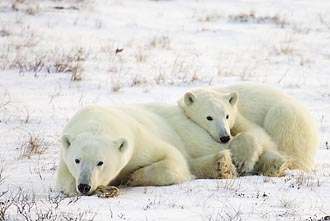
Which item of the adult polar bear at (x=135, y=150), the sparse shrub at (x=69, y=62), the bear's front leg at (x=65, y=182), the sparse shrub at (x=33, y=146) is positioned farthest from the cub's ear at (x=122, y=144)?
the sparse shrub at (x=69, y=62)

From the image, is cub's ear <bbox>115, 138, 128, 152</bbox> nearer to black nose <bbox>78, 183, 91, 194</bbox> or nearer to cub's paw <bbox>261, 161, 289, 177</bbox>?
black nose <bbox>78, 183, 91, 194</bbox>

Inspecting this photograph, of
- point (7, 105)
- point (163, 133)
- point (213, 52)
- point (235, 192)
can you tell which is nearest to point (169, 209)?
point (235, 192)

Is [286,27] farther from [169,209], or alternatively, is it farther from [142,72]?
[169,209]

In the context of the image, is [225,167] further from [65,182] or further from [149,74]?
[149,74]

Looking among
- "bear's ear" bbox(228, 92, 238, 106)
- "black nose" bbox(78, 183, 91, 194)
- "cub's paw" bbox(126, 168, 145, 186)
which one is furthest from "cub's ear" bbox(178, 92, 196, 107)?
"black nose" bbox(78, 183, 91, 194)

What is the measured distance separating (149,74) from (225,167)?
17.0ft

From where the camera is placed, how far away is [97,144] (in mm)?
5652

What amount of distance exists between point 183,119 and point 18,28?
8164 mm

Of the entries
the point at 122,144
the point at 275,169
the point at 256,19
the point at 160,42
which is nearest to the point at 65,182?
the point at 122,144

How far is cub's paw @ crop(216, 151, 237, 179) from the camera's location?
6445 mm

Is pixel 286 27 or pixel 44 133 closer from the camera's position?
pixel 44 133

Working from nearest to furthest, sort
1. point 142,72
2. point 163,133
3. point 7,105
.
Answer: point 163,133, point 7,105, point 142,72

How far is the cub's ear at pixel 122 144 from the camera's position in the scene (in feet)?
18.9

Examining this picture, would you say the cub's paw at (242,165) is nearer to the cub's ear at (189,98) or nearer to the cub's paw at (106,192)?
the cub's ear at (189,98)
